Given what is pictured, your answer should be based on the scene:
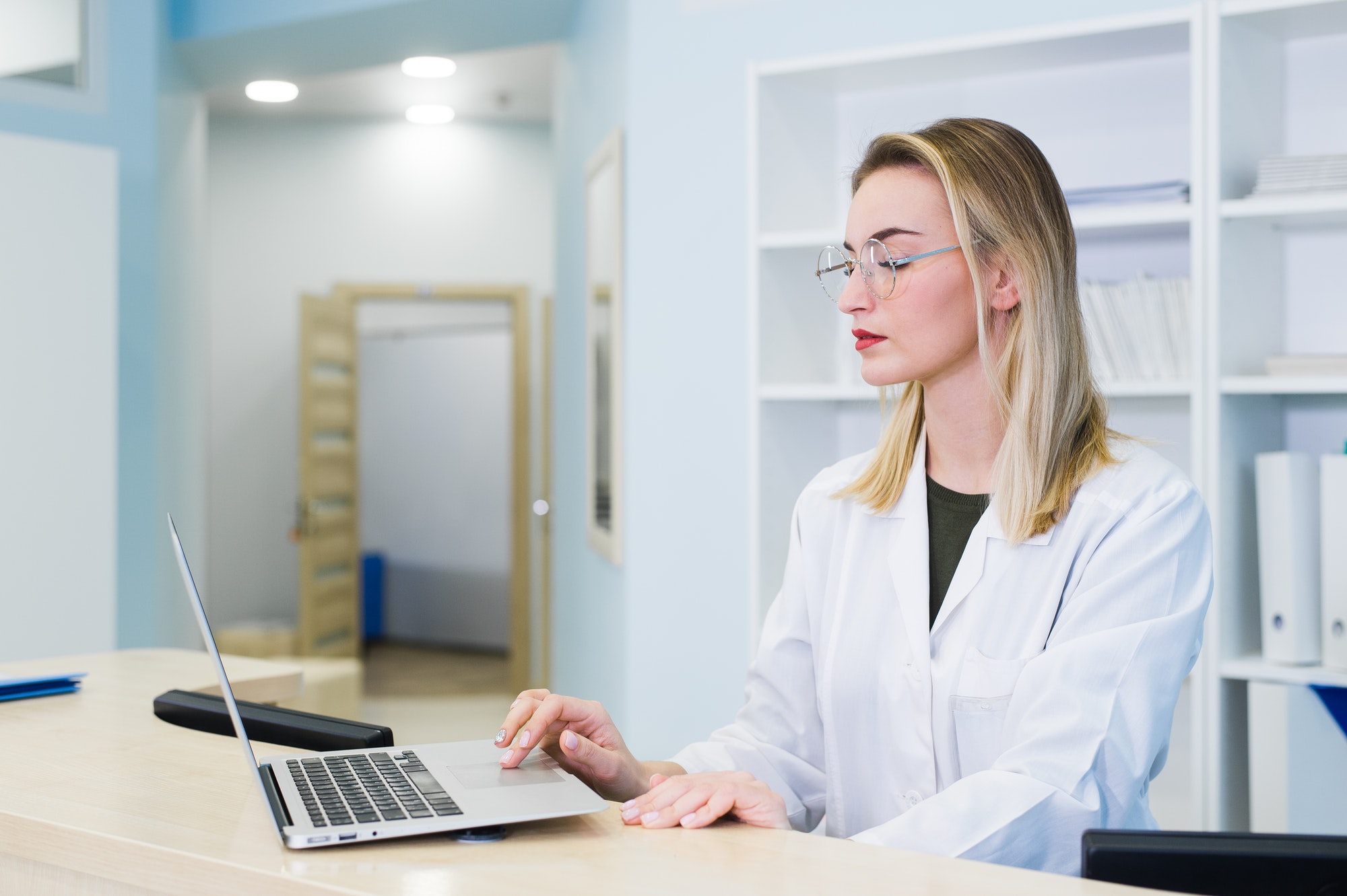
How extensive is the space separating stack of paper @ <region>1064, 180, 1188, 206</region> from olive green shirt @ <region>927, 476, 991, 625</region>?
89 cm

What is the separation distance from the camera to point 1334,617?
2.07 meters

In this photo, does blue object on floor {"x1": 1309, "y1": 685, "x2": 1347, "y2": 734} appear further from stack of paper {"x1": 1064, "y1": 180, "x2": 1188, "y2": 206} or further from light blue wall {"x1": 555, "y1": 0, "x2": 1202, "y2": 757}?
light blue wall {"x1": 555, "y1": 0, "x2": 1202, "y2": 757}

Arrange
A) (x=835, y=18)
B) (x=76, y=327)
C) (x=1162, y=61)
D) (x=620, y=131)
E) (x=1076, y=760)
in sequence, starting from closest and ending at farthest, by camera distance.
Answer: (x=1076, y=760) < (x=1162, y=61) < (x=835, y=18) < (x=620, y=131) < (x=76, y=327)

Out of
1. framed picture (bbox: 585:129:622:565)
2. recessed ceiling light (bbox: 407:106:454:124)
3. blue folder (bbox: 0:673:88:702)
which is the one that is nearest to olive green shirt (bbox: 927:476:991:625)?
blue folder (bbox: 0:673:88:702)

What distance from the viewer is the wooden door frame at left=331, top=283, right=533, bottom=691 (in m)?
6.62

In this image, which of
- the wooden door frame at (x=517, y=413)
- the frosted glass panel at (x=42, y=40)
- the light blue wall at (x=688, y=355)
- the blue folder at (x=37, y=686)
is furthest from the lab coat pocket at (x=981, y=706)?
the wooden door frame at (x=517, y=413)

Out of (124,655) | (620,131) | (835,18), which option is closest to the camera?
(124,655)

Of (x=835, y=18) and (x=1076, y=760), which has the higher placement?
(x=835, y=18)

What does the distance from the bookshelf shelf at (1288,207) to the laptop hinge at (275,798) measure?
6.14 feet

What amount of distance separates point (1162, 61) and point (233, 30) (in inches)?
128

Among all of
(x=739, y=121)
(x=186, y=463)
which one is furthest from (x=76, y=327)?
(x=739, y=121)

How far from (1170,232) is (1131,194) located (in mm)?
179

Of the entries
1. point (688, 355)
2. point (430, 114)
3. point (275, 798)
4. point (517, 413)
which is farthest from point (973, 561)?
point (430, 114)

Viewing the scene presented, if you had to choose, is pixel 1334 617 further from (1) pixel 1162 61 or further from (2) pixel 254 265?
(2) pixel 254 265
